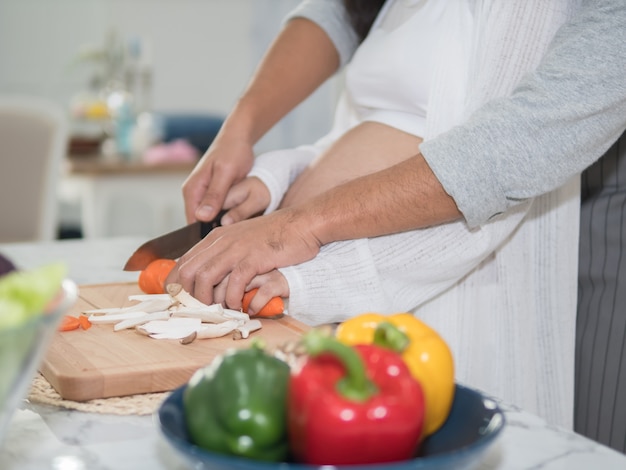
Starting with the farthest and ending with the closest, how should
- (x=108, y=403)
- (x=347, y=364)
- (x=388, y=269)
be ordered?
(x=388, y=269), (x=108, y=403), (x=347, y=364)

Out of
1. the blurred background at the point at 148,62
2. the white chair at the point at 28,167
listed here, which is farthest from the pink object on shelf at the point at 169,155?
the white chair at the point at 28,167

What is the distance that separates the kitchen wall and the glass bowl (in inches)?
217

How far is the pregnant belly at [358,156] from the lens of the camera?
117cm

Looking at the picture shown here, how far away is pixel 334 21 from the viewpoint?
145 cm

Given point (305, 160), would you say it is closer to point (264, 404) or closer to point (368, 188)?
point (368, 188)

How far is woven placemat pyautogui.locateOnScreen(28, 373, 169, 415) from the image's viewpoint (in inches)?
30.3

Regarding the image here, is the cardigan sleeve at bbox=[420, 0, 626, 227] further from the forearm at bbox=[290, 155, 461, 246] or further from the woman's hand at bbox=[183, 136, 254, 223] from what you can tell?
the woman's hand at bbox=[183, 136, 254, 223]

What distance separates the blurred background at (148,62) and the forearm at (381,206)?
12.5ft

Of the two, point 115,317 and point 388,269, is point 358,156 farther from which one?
point 115,317

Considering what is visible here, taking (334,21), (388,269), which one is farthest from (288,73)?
(388,269)

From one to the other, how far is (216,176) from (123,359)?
19.1 inches

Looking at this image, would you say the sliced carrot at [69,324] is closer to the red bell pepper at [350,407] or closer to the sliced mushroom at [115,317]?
the sliced mushroom at [115,317]

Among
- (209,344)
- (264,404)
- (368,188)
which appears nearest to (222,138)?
(368,188)

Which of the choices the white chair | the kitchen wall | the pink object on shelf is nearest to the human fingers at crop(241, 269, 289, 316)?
the white chair
